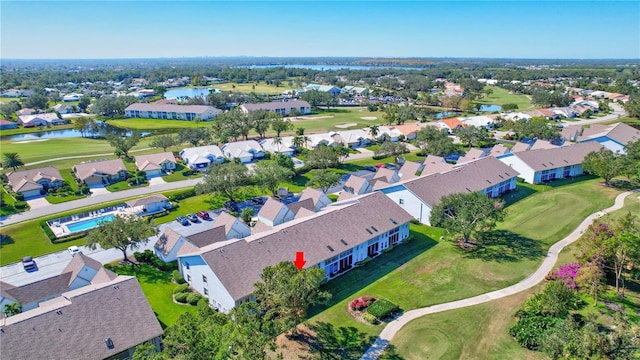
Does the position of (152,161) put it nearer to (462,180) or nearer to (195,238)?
(195,238)

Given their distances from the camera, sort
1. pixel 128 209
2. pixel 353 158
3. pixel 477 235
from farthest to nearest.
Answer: pixel 353 158, pixel 128 209, pixel 477 235

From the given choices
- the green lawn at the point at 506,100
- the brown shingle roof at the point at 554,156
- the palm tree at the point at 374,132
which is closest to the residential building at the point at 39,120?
the palm tree at the point at 374,132

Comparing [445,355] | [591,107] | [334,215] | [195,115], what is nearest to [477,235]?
[334,215]

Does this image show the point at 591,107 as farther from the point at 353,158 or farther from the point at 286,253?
the point at 286,253

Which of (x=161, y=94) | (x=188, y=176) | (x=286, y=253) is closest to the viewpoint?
(x=286, y=253)

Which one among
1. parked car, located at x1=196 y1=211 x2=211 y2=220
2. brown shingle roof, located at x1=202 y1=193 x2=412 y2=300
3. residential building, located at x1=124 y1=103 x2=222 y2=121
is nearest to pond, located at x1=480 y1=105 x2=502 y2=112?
residential building, located at x1=124 y1=103 x2=222 y2=121

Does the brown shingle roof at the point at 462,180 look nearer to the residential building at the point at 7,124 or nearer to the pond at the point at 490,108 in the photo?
the pond at the point at 490,108
